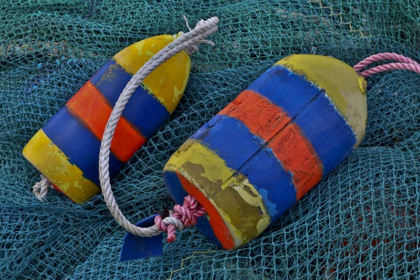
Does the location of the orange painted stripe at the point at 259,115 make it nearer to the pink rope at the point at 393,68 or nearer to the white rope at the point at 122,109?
the white rope at the point at 122,109

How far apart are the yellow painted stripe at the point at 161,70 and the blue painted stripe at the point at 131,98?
2 centimetres

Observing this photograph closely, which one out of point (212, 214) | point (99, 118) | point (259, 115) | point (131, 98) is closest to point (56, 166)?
point (99, 118)

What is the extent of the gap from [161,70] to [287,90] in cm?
45

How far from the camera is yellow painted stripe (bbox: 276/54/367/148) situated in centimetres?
131

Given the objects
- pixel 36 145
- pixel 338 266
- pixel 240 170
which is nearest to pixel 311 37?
pixel 240 170

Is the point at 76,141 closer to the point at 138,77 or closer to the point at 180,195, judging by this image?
the point at 138,77

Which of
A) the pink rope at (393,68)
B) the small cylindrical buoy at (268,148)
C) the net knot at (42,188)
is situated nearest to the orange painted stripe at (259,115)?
the small cylindrical buoy at (268,148)

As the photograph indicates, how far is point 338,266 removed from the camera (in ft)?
3.97

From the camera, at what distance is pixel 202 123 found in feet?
5.23

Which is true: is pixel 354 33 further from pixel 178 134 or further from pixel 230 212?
pixel 230 212

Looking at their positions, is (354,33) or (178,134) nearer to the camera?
(178,134)

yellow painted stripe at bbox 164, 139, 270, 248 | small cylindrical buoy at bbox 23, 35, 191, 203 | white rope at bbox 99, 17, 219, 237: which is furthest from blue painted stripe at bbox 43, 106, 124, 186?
yellow painted stripe at bbox 164, 139, 270, 248

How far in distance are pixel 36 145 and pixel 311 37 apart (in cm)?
108

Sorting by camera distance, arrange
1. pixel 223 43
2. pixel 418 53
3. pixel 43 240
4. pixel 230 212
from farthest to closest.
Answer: pixel 223 43, pixel 418 53, pixel 43 240, pixel 230 212
